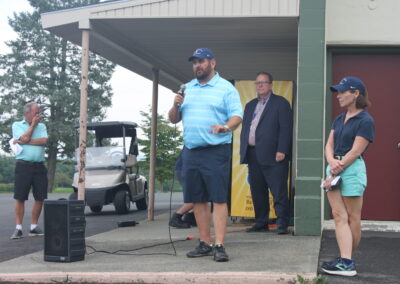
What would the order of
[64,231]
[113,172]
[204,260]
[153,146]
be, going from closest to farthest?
1. [204,260]
2. [64,231]
3. [153,146]
4. [113,172]

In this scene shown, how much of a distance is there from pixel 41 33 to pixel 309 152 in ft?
142

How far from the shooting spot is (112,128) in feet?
51.5

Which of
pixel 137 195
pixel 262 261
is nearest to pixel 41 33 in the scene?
pixel 137 195

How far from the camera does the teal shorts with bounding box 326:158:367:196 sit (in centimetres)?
531

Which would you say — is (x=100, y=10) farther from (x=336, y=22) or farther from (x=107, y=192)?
(x=107, y=192)

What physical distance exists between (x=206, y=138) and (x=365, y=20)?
374 cm

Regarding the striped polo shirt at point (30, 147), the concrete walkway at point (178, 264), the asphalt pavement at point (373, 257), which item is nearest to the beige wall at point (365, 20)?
the asphalt pavement at point (373, 257)

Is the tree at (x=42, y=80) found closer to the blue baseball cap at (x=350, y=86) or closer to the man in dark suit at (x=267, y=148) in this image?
the man in dark suit at (x=267, y=148)

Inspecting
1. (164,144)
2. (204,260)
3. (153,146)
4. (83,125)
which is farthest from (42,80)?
(204,260)

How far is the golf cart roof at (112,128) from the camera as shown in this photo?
1539 centimetres

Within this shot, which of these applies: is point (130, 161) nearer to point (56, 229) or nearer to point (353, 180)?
point (56, 229)

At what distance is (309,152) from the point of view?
309 inches

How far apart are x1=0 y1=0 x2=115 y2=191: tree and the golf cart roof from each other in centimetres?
3139

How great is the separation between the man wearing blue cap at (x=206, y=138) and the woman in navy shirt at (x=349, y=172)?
43.5 inches
